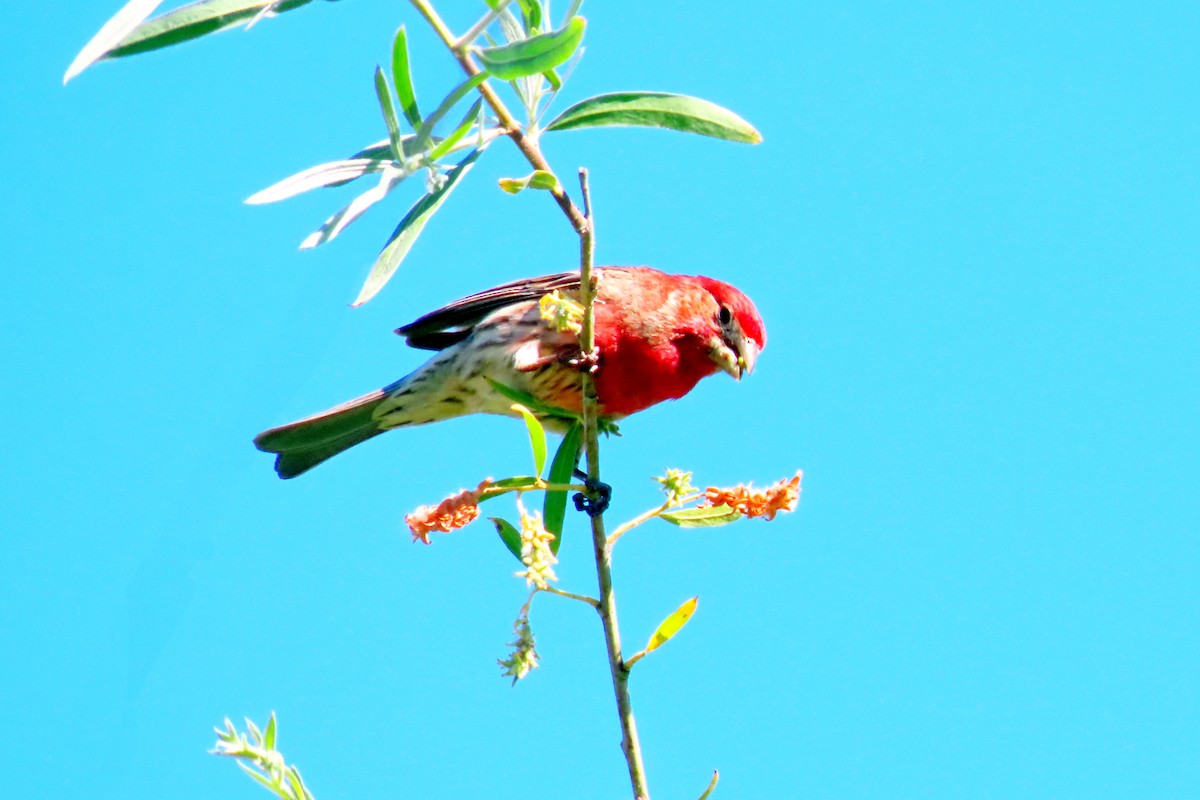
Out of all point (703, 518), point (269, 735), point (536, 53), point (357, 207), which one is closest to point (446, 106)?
point (536, 53)

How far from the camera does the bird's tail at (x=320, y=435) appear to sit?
656 cm

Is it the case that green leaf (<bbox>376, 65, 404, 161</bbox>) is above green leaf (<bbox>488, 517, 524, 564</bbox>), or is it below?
above

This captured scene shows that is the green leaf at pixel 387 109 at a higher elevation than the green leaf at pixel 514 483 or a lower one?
higher

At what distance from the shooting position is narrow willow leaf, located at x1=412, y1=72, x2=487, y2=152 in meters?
2.28

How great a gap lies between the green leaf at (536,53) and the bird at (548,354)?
9.67 ft

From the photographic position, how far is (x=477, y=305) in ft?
20.6

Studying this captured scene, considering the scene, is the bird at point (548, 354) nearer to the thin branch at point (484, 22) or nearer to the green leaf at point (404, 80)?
the green leaf at point (404, 80)

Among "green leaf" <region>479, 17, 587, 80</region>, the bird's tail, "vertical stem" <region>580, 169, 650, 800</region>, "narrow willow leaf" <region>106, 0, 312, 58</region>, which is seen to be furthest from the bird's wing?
"green leaf" <region>479, 17, 587, 80</region>

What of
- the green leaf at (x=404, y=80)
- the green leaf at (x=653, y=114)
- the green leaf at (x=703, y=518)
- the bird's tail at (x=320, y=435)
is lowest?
the green leaf at (x=703, y=518)

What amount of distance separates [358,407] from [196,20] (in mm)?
4242

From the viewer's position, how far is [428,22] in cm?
240

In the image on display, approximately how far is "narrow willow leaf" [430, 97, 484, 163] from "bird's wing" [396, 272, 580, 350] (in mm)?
3433

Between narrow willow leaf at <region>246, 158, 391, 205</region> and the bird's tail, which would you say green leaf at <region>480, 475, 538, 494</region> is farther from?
the bird's tail

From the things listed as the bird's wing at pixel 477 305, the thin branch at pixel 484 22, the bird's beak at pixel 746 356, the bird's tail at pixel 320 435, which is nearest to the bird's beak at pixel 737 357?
the bird's beak at pixel 746 356
